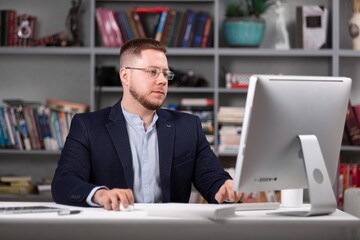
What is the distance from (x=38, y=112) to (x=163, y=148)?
2.32m

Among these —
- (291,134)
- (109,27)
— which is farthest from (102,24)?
(291,134)

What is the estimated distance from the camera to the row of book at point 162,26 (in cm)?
520

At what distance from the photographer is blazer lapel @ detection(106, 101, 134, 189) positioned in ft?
9.89

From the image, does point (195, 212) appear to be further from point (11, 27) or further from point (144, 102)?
point (11, 27)

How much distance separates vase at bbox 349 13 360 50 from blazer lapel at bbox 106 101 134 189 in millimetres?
2628

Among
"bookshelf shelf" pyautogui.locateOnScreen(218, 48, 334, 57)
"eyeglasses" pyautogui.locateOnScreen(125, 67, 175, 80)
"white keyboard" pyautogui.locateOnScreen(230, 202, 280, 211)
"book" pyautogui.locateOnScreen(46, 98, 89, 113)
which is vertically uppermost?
"bookshelf shelf" pyautogui.locateOnScreen(218, 48, 334, 57)

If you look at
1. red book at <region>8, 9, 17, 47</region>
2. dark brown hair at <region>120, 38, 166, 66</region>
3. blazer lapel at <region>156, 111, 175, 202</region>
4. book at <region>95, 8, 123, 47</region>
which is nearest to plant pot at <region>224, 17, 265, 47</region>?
book at <region>95, 8, 123, 47</region>

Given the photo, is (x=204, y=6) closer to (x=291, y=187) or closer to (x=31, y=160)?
(x=31, y=160)

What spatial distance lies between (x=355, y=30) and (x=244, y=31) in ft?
2.46

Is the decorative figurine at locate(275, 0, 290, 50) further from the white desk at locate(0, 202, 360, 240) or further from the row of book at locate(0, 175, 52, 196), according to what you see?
the white desk at locate(0, 202, 360, 240)

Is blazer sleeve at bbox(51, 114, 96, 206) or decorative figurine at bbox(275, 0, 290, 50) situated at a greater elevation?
decorative figurine at bbox(275, 0, 290, 50)

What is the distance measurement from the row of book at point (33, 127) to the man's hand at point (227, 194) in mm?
2513

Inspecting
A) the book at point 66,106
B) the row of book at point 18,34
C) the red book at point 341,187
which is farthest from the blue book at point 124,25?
the red book at point 341,187

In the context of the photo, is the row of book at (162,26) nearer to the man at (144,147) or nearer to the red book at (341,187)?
the red book at (341,187)
